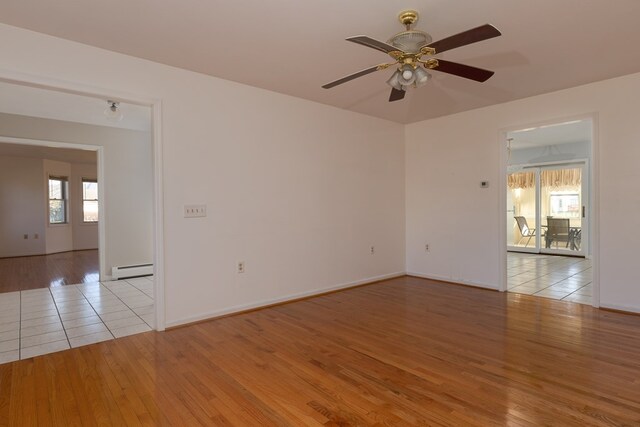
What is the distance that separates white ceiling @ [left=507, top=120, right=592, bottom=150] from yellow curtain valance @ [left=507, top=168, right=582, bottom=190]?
0.71 m

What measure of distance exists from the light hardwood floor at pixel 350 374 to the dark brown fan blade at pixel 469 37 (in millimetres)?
2138

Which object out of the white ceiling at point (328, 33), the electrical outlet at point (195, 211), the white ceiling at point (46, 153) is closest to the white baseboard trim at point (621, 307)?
the white ceiling at point (328, 33)

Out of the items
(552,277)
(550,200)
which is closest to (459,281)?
(552,277)

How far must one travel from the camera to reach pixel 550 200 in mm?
8359

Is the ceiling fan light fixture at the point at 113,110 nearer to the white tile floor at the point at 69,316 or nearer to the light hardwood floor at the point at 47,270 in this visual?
the white tile floor at the point at 69,316

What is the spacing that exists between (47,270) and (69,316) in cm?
368

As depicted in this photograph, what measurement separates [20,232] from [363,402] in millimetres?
9759

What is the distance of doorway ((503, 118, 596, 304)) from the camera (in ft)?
22.8

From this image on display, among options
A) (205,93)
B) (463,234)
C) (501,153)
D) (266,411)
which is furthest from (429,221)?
(266,411)

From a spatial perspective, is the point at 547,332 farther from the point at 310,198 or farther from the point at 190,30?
the point at 190,30

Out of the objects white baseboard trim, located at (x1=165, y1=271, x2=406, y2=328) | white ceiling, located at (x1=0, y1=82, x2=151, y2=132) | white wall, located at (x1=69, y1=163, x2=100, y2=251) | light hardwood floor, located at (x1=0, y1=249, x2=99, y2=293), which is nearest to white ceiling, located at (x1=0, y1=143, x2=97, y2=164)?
white wall, located at (x1=69, y1=163, x2=100, y2=251)

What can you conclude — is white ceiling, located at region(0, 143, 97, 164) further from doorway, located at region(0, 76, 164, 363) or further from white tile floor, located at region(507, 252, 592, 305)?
white tile floor, located at region(507, 252, 592, 305)

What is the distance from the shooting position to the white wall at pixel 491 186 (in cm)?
370

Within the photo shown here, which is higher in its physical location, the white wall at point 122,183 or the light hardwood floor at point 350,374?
the white wall at point 122,183
